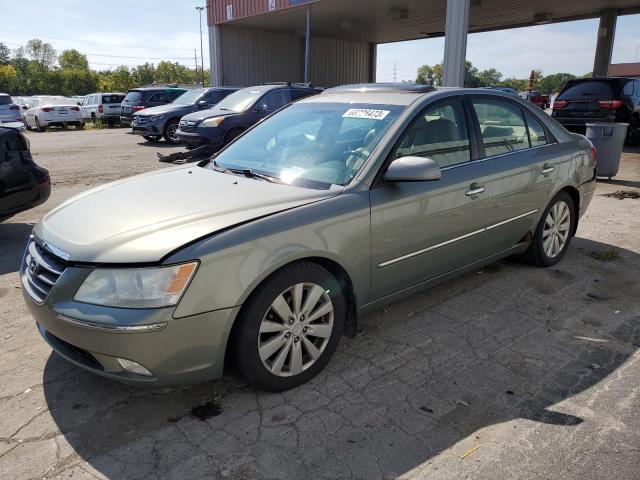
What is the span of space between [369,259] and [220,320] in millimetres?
1016

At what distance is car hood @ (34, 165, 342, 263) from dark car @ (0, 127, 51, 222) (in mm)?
Result: 2610

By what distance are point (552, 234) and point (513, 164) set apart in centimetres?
103

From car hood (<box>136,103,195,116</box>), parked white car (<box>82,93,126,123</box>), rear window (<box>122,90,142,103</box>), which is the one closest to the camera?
car hood (<box>136,103,195,116</box>)

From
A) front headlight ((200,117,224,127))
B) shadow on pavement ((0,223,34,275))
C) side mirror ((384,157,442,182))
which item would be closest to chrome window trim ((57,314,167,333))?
side mirror ((384,157,442,182))

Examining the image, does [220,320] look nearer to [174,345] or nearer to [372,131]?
[174,345]

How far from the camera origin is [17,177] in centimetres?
549

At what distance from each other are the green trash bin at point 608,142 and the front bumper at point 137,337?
27.4 ft

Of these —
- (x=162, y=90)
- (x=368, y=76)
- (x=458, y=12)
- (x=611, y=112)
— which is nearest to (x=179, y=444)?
(x=458, y=12)

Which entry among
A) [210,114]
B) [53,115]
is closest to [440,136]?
[210,114]

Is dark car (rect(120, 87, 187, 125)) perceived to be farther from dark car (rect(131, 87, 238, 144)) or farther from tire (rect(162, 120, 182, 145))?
tire (rect(162, 120, 182, 145))

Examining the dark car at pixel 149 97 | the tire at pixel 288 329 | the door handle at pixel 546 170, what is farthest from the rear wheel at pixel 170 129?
the tire at pixel 288 329

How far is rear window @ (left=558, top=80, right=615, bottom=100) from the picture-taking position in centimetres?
1247

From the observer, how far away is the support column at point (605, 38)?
20.1 meters

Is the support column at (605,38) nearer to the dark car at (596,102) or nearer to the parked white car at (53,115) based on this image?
the dark car at (596,102)
